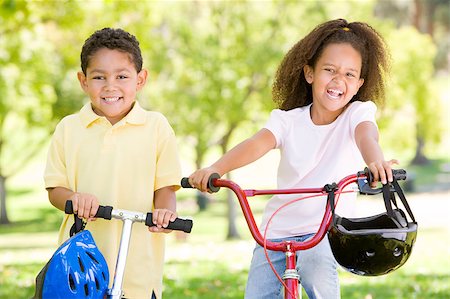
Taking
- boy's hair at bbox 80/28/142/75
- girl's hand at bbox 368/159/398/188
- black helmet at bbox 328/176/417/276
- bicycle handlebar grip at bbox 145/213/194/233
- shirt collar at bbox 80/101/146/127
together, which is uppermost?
boy's hair at bbox 80/28/142/75

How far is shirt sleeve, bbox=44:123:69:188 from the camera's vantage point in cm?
386

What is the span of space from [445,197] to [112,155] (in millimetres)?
26967

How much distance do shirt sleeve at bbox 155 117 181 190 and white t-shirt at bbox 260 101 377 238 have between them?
49 centimetres

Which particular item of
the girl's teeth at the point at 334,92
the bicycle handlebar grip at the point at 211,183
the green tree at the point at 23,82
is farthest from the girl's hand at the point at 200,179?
the green tree at the point at 23,82

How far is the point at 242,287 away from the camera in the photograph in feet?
26.3

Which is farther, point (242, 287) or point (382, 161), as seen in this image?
point (242, 287)

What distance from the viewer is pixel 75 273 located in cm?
303

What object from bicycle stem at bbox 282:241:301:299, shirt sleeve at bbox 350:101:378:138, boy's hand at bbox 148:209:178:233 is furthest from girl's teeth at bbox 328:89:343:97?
boy's hand at bbox 148:209:178:233

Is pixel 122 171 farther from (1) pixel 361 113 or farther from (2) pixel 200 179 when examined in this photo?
(1) pixel 361 113

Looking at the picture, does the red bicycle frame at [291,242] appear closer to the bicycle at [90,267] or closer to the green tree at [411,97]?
the bicycle at [90,267]

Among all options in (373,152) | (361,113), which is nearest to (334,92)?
(361,113)

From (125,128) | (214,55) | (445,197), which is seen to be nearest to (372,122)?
(125,128)

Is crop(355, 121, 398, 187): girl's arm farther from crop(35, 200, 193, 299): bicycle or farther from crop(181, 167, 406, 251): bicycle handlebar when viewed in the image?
crop(35, 200, 193, 299): bicycle

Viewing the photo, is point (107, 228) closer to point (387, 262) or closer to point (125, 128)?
point (125, 128)
